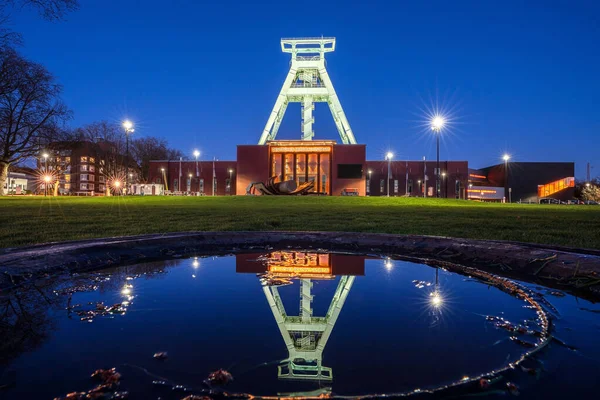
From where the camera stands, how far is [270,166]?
46.2 meters

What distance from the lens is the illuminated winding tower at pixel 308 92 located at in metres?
48.7

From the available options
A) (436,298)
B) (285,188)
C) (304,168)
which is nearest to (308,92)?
(304,168)

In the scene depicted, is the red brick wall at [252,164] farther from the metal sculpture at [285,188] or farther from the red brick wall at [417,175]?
the red brick wall at [417,175]

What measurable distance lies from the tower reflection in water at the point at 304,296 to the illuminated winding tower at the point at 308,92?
44.7m

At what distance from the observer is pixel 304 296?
9.28 ft

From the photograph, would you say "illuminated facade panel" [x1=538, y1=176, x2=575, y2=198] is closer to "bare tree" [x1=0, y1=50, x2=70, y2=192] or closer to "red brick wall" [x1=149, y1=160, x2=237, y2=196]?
"red brick wall" [x1=149, y1=160, x2=237, y2=196]

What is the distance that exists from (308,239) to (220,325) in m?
3.66

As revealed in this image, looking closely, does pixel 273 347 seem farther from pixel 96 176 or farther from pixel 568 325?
pixel 96 176

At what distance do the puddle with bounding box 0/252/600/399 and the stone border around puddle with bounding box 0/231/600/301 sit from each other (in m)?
0.32

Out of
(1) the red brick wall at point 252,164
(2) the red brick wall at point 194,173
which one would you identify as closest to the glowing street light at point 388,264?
(1) the red brick wall at point 252,164

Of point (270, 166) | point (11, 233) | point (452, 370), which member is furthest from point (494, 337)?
point (270, 166)

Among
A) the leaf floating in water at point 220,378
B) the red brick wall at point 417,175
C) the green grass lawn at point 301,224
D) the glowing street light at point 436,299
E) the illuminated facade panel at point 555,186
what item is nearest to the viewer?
the leaf floating in water at point 220,378

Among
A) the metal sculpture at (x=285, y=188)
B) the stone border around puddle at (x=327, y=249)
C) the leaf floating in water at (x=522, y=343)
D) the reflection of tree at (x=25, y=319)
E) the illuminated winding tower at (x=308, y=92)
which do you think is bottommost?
the reflection of tree at (x=25, y=319)

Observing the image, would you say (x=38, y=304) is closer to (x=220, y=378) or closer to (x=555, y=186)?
(x=220, y=378)
